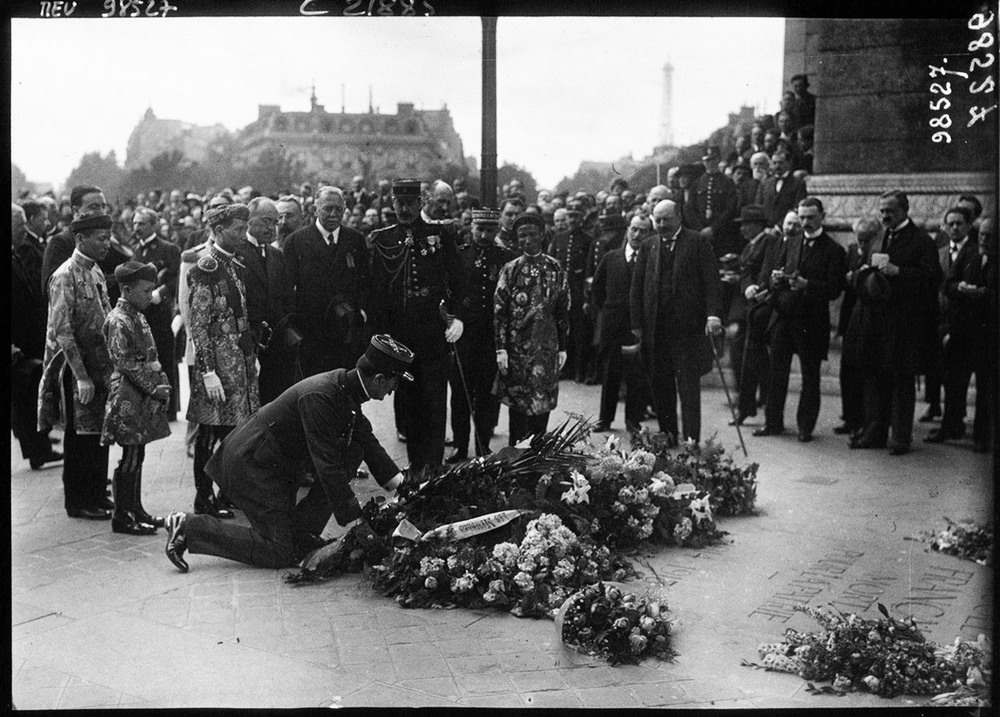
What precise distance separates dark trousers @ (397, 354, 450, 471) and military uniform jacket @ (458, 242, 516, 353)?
0.28m

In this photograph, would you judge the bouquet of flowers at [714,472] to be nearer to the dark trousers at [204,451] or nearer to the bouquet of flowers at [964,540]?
the bouquet of flowers at [964,540]

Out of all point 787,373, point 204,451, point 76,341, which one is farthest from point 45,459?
point 787,373

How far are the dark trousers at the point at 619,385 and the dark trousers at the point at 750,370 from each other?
61 centimetres

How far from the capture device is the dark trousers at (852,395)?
623cm

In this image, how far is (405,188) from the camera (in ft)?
20.0

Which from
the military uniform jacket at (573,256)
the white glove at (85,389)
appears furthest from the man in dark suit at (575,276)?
the white glove at (85,389)

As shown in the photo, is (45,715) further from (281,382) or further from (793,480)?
(793,480)

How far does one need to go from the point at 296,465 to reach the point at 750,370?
279cm

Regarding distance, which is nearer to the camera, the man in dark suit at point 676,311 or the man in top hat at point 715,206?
the man in top hat at point 715,206

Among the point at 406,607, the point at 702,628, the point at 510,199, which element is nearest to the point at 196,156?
the point at 510,199

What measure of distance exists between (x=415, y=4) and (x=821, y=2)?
204 cm

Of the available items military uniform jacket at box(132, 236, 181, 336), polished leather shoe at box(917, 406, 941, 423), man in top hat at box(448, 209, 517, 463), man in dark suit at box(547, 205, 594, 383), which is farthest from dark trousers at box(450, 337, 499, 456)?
polished leather shoe at box(917, 406, 941, 423)

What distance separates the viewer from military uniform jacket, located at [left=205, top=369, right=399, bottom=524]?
238 inches

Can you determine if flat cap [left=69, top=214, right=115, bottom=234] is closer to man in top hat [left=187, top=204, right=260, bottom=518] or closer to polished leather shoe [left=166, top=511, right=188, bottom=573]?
man in top hat [left=187, top=204, right=260, bottom=518]
